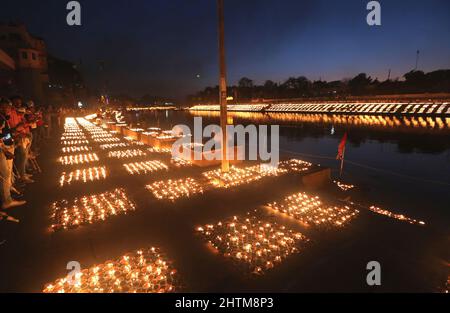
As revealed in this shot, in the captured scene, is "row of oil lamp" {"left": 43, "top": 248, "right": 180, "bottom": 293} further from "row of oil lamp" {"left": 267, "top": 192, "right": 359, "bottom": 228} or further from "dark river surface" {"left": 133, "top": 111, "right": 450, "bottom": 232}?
"dark river surface" {"left": 133, "top": 111, "right": 450, "bottom": 232}

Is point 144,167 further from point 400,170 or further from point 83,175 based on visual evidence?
point 400,170

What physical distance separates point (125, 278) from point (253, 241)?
2.30 meters

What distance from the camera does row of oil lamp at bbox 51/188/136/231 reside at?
5.74m

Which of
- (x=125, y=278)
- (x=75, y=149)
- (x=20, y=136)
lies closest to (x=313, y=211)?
(x=125, y=278)

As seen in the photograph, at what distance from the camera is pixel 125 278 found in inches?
152

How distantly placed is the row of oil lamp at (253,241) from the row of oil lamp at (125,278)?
40.6 inches

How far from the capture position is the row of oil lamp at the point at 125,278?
364 cm

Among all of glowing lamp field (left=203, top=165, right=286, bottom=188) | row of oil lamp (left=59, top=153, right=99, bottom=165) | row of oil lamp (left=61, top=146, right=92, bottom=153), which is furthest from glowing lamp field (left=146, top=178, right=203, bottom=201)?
row of oil lamp (left=61, top=146, right=92, bottom=153)

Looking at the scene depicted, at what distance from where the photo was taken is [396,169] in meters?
14.8

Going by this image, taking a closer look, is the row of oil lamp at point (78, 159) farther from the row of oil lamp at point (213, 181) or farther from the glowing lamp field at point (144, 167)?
the row of oil lamp at point (213, 181)

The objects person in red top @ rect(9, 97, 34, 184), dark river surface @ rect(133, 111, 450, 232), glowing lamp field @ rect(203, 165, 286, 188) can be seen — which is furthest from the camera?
dark river surface @ rect(133, 111, 450, 232)

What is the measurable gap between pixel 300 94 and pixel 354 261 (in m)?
146

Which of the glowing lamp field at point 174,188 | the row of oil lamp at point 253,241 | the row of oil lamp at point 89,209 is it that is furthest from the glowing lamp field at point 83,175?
the row of oil lamp at point 253,241

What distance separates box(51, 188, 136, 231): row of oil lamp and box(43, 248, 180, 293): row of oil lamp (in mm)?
1958
